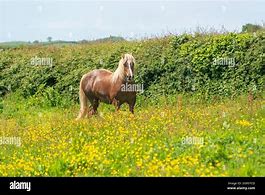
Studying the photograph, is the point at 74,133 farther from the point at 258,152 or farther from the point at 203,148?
the point at 258,152

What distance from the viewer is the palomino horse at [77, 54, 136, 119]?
15594 millimetres

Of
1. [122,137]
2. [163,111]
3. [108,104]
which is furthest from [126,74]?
[122,137]

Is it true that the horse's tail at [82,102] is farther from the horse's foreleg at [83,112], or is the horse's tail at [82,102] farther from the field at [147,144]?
the field at [147,144]

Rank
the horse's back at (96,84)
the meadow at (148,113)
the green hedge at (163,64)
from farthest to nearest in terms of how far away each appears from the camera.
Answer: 1. the green hedge at (163,64)
2. the horse's back at (96,84)
3. the meadow at (148,113)

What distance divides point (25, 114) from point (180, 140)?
795cm

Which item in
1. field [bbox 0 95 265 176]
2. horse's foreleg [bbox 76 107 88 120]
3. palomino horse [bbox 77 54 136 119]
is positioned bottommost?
field [bbox 0 95 265 176]

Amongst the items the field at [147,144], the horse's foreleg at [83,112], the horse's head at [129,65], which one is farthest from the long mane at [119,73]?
the field at [147,144]

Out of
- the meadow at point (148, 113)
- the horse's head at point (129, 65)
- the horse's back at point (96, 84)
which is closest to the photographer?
the meadow at point (148, 113)

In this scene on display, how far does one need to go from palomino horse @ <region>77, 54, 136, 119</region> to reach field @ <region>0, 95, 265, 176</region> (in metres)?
0.78

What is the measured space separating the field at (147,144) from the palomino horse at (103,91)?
2.57ft

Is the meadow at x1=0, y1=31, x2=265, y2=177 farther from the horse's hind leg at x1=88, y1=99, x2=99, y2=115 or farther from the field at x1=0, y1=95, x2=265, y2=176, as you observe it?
the horse's hind leg at x1=88, y1=99, x2=99, y2=115

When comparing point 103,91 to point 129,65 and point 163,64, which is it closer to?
point 129,65

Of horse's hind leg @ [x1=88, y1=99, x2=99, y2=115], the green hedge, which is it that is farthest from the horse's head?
the green hedge

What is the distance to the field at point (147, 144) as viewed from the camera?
9055 mm
